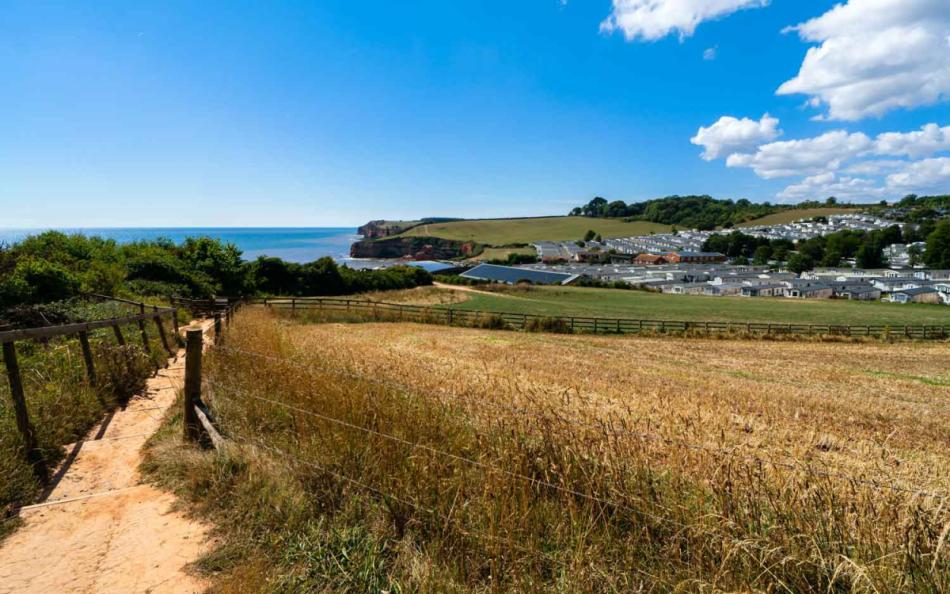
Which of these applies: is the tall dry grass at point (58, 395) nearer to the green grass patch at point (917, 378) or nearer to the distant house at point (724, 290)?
the green grass patch at point (917, 378)

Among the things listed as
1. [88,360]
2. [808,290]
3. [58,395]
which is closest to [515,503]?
[58,395]

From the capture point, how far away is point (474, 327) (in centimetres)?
3338

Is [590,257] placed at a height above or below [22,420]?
below

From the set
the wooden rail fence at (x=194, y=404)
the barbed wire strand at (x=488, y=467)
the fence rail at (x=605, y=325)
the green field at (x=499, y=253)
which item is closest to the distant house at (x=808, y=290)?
the fence rail at (x=605, y=325)

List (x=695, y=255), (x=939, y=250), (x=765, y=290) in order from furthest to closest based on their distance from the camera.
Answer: (x=695, y=255) < (x=939, y=250) < (x=765, y=290)

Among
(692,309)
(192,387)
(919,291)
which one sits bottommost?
(919,291)

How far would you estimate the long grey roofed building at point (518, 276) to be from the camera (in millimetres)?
85812

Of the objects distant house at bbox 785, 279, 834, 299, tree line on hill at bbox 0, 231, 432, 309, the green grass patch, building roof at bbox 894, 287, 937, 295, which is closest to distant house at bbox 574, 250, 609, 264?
distant house at bbox 785, 279, 834, 299

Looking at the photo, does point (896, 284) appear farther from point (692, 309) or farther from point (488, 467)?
point (488, 467)

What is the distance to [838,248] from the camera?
5285 inches

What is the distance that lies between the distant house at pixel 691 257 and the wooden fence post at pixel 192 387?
14865 centimetres

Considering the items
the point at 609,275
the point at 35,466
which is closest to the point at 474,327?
the point at 35,466

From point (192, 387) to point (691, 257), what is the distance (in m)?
154

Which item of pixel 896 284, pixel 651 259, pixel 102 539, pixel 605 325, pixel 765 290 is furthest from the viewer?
pixel 651 259
